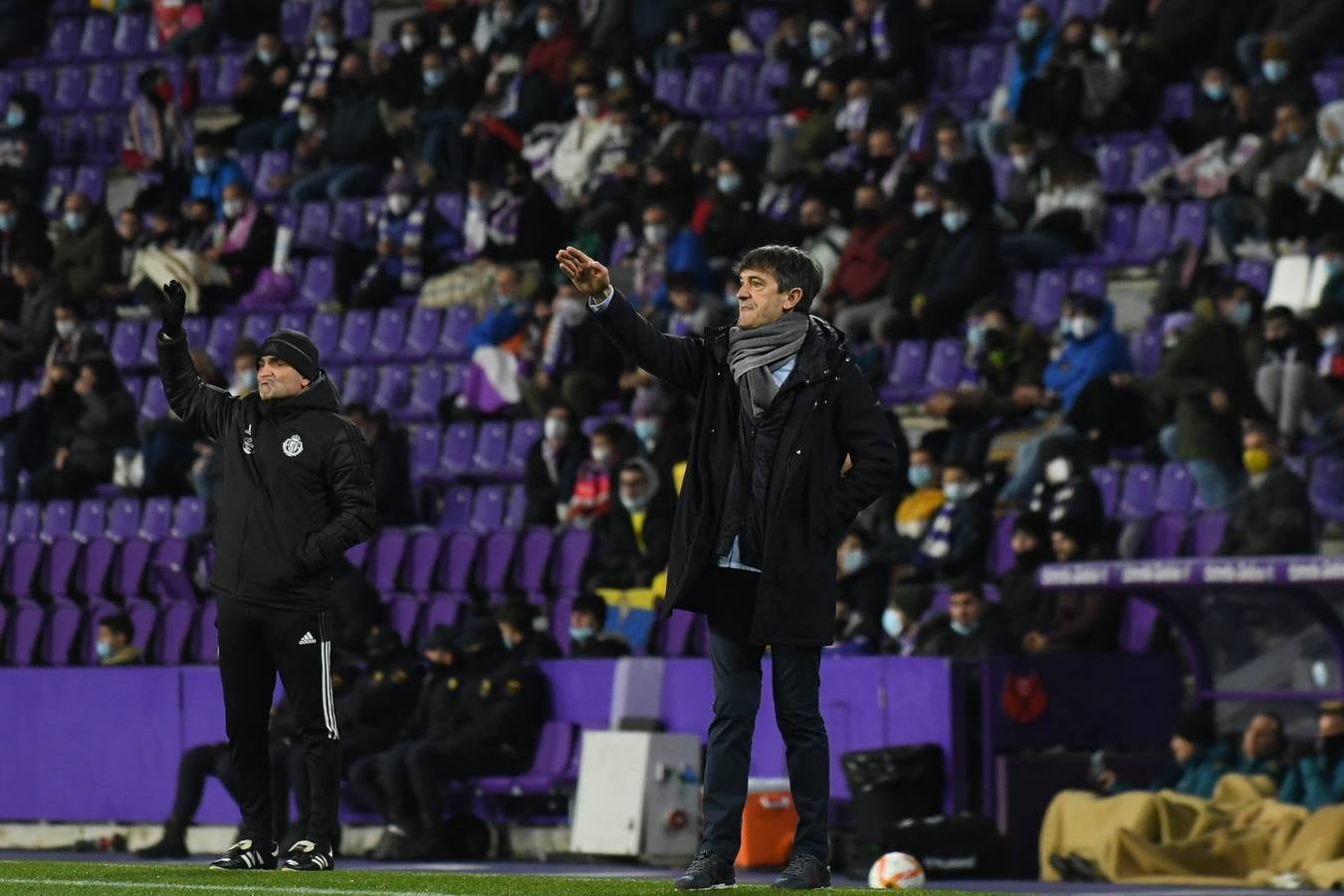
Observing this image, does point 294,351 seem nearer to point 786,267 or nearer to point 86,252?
point 786,267

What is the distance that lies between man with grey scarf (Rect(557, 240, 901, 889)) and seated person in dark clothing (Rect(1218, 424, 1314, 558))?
664cm

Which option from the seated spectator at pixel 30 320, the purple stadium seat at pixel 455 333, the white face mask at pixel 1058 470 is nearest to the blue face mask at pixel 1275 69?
the white face mask at pixel 1058 470

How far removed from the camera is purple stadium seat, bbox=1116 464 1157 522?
16312mm

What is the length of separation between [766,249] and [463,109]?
1661 centimetres

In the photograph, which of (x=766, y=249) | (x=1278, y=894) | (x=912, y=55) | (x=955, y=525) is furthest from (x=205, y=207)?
(x=766, y=249)

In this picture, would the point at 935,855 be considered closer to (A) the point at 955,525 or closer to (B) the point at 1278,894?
(B) the point at 1278,894

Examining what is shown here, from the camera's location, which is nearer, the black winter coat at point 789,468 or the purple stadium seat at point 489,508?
the black winter coat at point 789,468

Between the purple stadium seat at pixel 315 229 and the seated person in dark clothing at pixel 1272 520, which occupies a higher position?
the purple stadium seat at pixel 315 229

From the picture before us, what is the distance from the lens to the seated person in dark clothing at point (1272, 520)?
14359 mm

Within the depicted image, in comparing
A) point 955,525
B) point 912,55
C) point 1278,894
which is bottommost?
point 1278,894

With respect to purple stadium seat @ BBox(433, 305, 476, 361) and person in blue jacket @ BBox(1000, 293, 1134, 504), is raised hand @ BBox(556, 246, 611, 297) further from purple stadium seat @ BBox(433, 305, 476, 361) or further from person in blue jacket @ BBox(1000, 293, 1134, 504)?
purple stadium seat @ BBox(433, 305, 476, 361)

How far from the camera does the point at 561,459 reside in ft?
61.3

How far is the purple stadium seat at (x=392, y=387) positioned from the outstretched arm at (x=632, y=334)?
13603mm

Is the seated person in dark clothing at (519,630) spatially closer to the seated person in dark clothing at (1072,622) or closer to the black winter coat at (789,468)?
the seated person in dark clothing at (1072,622)
